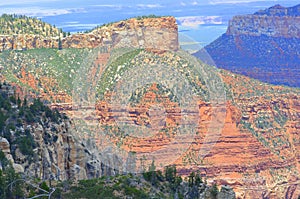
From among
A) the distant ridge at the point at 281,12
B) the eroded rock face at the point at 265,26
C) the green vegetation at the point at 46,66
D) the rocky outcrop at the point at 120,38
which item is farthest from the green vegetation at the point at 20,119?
the distant ridge at the point at 281,12

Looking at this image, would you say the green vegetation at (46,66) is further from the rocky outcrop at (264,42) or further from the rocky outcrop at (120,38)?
the rocky outcrop at (264,42)

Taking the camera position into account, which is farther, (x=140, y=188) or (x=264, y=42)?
(x=264, y=42)

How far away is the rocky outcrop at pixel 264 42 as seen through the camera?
184m

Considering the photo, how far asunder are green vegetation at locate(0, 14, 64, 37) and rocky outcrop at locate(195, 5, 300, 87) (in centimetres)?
6300

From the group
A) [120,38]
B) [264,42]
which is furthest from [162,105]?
[264,42]

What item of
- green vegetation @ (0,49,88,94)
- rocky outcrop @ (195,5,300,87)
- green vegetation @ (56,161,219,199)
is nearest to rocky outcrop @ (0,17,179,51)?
green vegetation @ (0,49,88,94)

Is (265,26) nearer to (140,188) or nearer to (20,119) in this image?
(20,119)

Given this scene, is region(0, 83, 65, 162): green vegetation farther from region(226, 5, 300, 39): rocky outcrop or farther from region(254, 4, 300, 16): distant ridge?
region(254, 4, 300, 16): distant ridge

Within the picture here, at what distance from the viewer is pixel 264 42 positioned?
194m

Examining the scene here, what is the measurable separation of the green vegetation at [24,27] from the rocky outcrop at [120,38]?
9.89 feet

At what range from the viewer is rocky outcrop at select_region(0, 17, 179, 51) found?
11206 cm

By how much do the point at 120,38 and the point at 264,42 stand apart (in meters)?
82.5

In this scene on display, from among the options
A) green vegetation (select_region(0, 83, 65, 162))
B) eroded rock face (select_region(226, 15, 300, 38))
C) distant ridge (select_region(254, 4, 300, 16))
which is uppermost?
distant ridge (select_region(254, 4, 300, 16))

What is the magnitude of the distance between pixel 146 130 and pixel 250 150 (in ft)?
48.2
